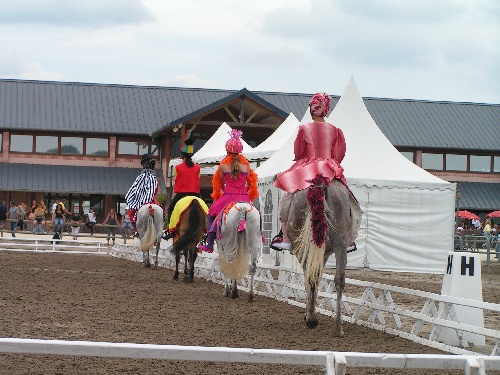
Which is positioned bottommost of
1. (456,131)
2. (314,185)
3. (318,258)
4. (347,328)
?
(347,328)

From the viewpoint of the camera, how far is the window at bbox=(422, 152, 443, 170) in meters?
61.1

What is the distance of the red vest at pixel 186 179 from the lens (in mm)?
18359

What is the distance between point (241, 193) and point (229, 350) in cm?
856

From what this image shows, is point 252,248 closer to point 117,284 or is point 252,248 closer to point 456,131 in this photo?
point 117,284

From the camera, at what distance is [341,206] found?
10.6 m

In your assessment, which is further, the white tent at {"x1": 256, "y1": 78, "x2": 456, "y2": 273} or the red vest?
the white tent at {"x1": 256, "y1": 78, "x2": 456, "y2": 273}

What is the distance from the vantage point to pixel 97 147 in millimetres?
58188

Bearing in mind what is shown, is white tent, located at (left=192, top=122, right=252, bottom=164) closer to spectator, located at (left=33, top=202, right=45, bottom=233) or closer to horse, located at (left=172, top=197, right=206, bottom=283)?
horse, located at (left=172, top=197, right=206, bottom=283)

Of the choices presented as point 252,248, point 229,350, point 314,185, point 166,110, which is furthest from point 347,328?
point 166,110

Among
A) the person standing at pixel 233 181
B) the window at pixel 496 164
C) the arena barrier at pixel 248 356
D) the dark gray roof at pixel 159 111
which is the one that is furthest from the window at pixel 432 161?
the arena barrier at pixel 248 356

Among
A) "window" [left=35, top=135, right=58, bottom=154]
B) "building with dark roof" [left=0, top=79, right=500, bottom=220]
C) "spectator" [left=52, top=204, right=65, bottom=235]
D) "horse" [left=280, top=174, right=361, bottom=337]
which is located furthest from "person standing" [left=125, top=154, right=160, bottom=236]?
"window" [left=35, top=135, right=58, bottom=154]

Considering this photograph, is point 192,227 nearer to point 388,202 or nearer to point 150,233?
point 150,233

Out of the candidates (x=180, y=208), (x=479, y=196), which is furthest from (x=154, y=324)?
Result: (x=479, y=196)

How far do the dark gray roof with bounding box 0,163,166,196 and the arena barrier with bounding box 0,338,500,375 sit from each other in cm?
4739
